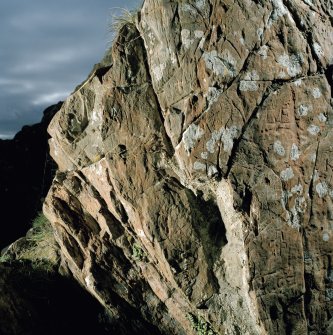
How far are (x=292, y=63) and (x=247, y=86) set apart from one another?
0.55 meters

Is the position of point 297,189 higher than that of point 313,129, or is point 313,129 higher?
point 313,129

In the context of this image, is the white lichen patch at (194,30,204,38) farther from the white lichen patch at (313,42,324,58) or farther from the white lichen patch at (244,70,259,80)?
the white lichen patch at (313,42,324,58)

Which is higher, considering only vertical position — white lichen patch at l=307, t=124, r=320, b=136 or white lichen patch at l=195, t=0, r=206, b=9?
white lichen patch at l=195, t=0, r=206, b=9

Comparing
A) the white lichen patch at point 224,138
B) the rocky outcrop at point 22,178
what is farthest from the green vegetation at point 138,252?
the rocky outcrop at point 22,178

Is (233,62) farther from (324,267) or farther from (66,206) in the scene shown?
(66,206)

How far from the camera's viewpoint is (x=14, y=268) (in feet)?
22.9

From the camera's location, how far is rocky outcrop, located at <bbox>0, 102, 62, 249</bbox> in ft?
31.7

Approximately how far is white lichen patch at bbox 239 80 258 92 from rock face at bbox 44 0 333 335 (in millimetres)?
23

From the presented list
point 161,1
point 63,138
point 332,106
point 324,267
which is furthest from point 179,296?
point 161,1

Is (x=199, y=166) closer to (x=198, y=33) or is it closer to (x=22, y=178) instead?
(x=198, y=33)

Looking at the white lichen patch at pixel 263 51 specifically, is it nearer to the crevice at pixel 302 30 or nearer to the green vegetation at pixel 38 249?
the crevice at pixel 302 30

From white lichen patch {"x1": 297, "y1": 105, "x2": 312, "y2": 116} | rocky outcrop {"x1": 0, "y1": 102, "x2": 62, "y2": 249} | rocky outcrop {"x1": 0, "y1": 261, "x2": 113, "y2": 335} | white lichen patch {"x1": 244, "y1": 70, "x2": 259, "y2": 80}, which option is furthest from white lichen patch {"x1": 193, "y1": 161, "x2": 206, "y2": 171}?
rocky outcrop {"x1": 0, "y1": 102, "x2": 62, "y2": 249}

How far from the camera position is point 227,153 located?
4609 mm

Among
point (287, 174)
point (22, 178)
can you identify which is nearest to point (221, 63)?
point (287, 174)
